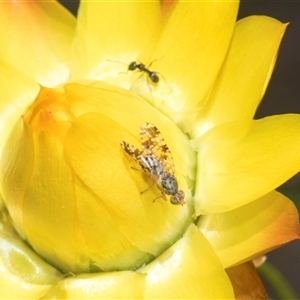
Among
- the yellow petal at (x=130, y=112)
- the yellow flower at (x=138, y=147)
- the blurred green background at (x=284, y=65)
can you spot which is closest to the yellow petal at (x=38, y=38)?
the yellow flower at (x=138, y=147)

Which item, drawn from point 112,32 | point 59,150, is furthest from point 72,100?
point 112,32

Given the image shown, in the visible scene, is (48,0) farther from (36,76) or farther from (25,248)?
(25,248)

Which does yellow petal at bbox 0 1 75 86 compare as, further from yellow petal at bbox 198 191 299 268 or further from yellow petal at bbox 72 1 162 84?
yellow petal at bbox 198 191 299 268

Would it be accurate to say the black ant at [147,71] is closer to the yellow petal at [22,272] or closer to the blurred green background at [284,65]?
the yellow petal at [22,272]

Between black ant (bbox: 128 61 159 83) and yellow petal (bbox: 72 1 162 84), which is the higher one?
yellow petal (bbox: 72 1 162 84)

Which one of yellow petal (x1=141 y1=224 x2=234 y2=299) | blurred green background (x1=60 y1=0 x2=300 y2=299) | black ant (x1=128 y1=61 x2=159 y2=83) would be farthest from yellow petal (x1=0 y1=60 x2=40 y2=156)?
blurred green background (x1=60 y1=0 x2=300 y2=299)
